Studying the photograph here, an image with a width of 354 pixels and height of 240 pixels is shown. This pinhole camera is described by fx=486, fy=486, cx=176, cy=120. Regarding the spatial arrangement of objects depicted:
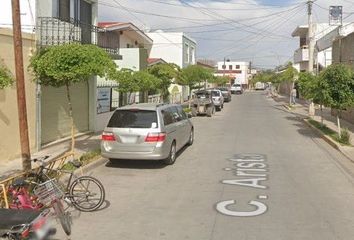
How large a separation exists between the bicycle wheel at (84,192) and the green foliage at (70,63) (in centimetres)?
391

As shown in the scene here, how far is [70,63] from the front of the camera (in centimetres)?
1143

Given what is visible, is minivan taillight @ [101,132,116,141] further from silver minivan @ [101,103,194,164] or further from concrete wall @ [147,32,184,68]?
concrete wall @ [147,32,184,68]

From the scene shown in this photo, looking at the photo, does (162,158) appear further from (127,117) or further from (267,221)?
(267,221)

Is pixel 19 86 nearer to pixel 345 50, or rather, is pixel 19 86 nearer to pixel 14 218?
pixel 14 218

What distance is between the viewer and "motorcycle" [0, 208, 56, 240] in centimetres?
508

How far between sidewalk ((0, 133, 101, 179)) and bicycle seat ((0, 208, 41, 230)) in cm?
564

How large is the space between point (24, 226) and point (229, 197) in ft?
16.0

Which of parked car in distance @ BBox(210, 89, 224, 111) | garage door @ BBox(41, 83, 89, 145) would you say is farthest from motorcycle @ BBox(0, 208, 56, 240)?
parked car in distance @ BBox(210, 89, 224, 111)

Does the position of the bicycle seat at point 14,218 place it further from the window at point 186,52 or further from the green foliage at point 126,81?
the window at point 186,52

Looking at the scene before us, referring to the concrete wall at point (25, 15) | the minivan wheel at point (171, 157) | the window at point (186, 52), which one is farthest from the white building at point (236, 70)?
the minivan wheel at point (171, 157)

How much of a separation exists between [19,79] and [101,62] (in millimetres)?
2591

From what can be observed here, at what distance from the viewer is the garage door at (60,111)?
15852mm

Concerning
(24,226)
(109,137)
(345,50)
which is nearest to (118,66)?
(109,137)

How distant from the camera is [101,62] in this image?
1177 centimetres
